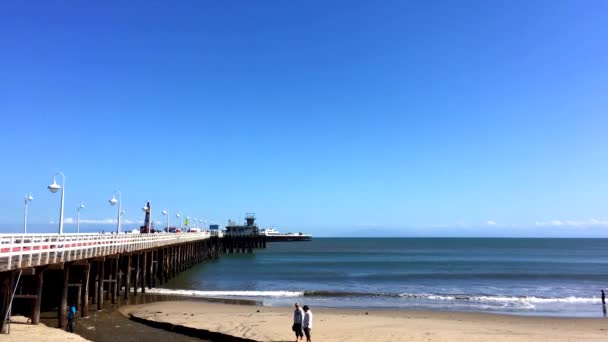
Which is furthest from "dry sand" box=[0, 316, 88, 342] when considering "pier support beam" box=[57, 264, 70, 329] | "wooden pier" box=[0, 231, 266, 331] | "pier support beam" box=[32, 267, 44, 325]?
"pier support beam" box=[57, 264, 70, 329]

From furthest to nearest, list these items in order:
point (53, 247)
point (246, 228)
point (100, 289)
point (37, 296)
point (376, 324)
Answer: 1. point (246, 228)
2. point (100, 289)
3. point (376, 324)
4. point (53, 247)
5. point (37, 296)

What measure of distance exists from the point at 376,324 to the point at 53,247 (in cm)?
1257

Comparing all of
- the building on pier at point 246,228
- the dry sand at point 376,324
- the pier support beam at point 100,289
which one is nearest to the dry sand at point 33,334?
the dry sand at point 376,324

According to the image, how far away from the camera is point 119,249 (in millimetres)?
23812

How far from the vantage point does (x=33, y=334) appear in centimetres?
1405

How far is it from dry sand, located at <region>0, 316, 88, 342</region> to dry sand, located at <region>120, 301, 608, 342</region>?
178 inches

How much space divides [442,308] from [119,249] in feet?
55.8

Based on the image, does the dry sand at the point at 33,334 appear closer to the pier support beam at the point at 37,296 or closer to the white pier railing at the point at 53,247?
the pier support beam at the point at 37,296

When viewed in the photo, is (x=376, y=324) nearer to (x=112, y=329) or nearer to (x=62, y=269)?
(x=112, y=329)

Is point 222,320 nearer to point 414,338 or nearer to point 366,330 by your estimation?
point 366,330

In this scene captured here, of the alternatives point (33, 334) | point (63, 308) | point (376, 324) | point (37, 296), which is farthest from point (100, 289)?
point (376, 324)

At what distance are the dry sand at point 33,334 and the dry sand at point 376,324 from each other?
4527 millimetres

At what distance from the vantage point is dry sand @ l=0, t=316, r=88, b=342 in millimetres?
13359

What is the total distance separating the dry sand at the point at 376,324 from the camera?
16562 mm
